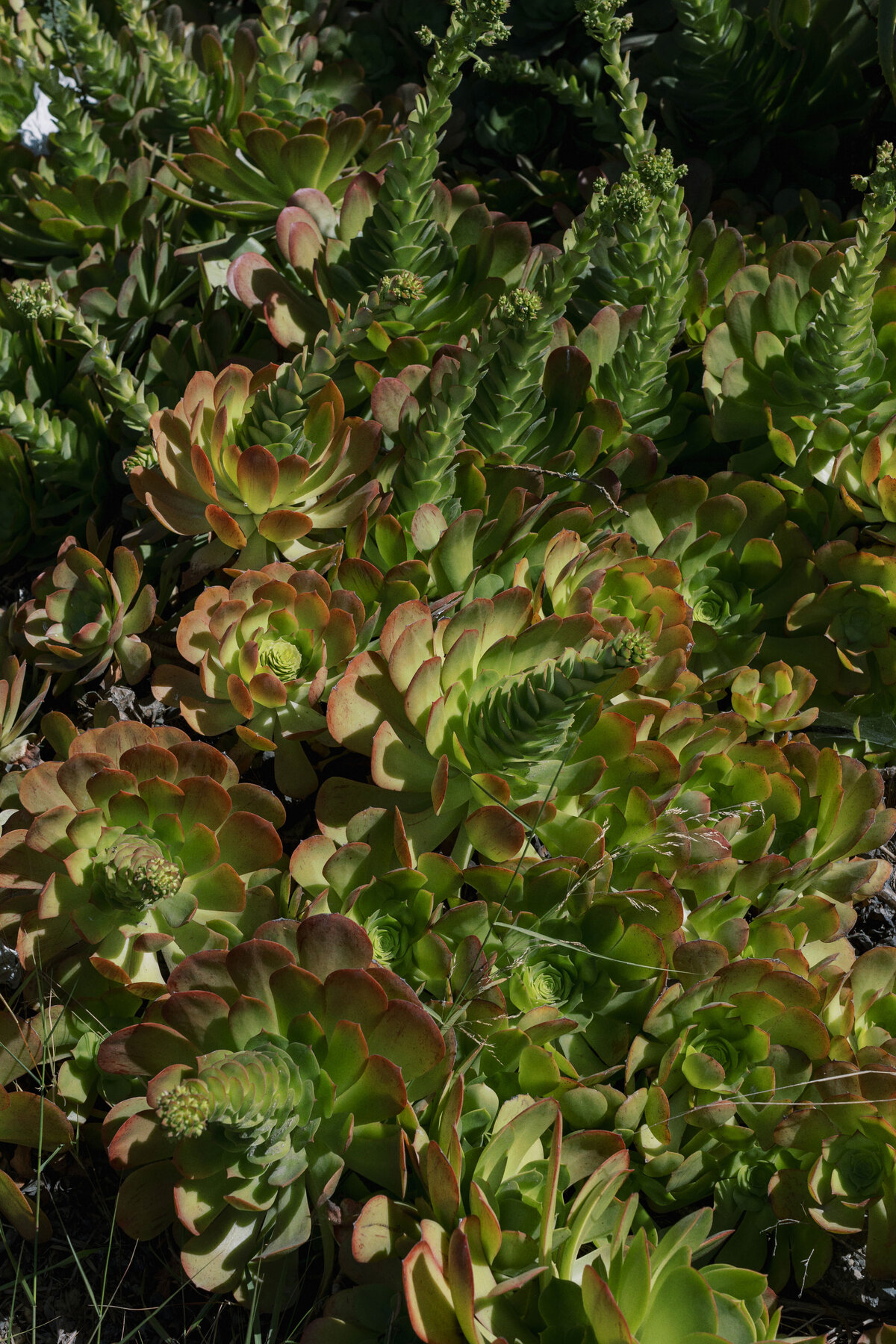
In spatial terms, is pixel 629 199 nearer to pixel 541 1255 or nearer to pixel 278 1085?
pixel 278 1085

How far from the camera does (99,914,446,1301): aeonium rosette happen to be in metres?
1.31

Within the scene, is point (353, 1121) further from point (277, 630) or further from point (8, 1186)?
point (277, 630)

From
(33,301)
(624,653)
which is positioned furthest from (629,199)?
(33,301)

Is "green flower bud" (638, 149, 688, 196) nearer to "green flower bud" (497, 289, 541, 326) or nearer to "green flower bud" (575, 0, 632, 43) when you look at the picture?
"green flower bud" (575, 0, 632, 43)

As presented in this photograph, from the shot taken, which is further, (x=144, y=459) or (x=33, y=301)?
(x=144, y=459)

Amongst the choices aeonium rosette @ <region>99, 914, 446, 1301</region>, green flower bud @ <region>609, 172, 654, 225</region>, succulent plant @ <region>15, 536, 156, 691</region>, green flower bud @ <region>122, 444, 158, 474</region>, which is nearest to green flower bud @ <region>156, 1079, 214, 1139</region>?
aeonium rosette @ <region>99, 914, 446, 1301</region>

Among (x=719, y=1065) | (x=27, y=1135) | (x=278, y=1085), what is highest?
(x=278, y=1085)

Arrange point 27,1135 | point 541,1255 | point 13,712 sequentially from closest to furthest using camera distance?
point 541,1255, point 27,1135, point 13,712

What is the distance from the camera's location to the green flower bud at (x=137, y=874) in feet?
4.42

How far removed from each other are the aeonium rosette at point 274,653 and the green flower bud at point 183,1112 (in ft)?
2.03

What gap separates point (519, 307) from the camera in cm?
162

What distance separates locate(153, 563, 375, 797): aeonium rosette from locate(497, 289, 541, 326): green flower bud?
0.52 m

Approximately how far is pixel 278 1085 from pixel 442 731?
0.54 meters

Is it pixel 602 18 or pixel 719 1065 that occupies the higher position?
pixel 602 18
